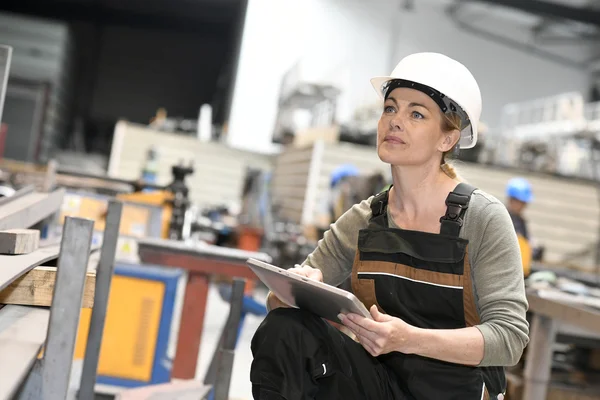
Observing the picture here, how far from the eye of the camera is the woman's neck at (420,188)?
1.94 meters

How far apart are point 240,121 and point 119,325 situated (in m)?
10.6

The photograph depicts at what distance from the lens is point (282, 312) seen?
185cm

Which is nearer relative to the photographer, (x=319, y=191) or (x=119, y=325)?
(x=119, y=325)

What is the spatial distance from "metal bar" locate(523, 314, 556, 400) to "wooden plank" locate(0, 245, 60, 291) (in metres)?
2.24

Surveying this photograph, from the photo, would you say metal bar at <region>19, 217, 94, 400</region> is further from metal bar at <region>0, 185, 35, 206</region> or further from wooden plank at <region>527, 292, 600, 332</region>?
wooden plank at <region>527, 292, 600, 332</region>

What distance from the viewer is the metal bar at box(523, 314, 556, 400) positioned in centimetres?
331

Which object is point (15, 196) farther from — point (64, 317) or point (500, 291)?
point (500, 291)

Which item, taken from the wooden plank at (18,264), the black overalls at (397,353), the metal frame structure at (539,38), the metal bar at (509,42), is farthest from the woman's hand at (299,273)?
the metal bar at (509,42)

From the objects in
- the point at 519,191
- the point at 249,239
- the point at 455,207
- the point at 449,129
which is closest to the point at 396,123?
the point at 449,129

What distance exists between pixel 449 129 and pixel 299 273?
536 mm

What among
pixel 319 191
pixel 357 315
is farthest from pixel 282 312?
pixel 319 191

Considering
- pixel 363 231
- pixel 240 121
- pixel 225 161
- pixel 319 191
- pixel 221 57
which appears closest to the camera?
pixel 363 231

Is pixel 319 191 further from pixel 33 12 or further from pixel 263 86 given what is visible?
pixel 33 12

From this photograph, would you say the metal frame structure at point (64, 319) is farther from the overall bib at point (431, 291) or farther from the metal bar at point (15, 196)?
the metal bar at point (15, 196)
